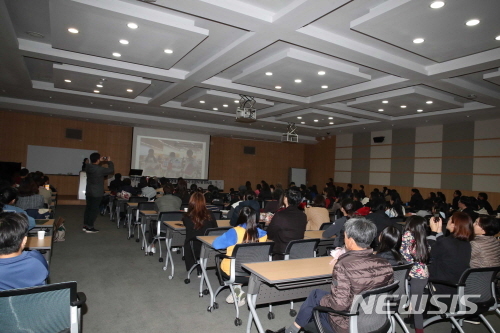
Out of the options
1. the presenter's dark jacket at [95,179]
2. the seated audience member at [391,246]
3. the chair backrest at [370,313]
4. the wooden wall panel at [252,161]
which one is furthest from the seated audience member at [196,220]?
the wooden wall panel at [252,161]

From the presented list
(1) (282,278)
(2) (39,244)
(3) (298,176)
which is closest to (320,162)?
(3) (298,176)

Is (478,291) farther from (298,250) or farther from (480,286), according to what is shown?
(298,250)

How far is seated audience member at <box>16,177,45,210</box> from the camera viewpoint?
4.95 m

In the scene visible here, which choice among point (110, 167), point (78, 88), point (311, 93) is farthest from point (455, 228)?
point (78, 88)

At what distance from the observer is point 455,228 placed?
10.8 ft

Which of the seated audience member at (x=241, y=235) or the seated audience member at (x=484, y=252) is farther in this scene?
the seated audience member at (x=241, y=235)

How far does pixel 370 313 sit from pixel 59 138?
14716 millimetres

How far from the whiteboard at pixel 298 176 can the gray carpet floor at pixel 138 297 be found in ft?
42.9

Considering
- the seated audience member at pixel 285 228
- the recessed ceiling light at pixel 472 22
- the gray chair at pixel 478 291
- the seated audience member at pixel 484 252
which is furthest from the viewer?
the recessed ceiling light at pixel 472 22

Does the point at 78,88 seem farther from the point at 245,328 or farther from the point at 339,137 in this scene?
the point at 339,137

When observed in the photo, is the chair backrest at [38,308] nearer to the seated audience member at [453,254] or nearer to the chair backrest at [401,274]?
the chair backrest at [401,274]

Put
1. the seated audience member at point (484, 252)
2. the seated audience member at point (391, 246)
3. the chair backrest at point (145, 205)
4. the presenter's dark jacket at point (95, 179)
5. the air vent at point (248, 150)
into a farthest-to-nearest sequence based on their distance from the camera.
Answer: the air vent at point (248, 150) → the presenter's dark jacket at point (95, 179) → the chair backrest at point (145, 205) → the seated audience member at point (484, 252) → the seated audience member at point (391, 246)

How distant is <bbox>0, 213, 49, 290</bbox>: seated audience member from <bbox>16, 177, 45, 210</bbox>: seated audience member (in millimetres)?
3366

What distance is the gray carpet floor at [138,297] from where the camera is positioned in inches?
129
